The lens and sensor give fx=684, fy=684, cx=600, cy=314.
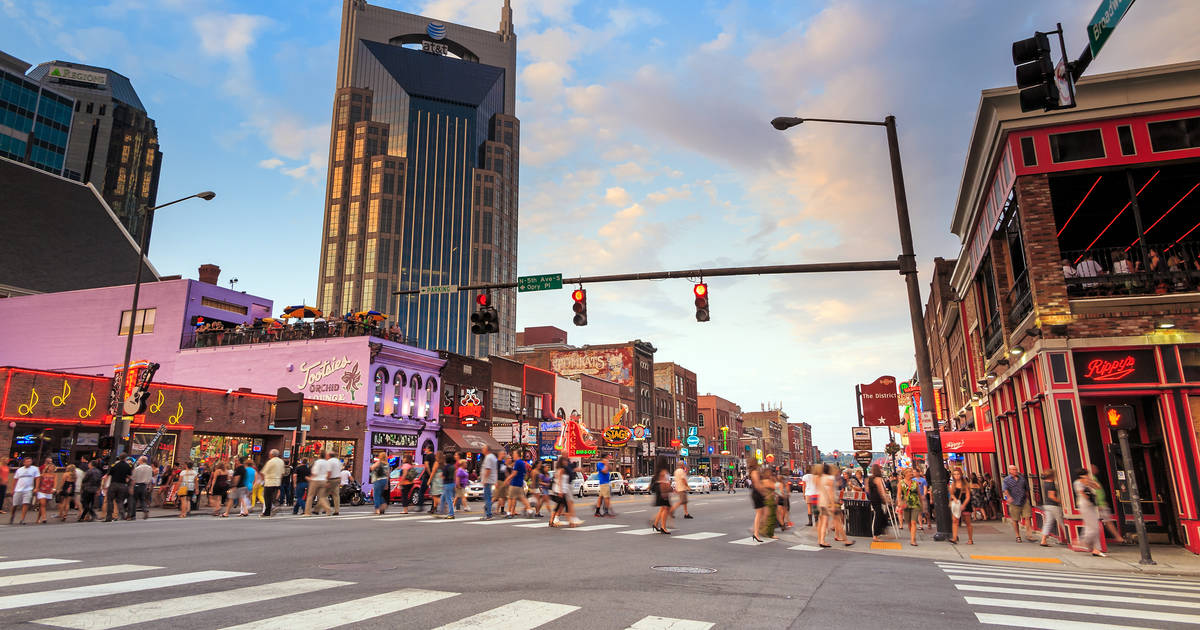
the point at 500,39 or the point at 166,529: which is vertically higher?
the point at 500,39

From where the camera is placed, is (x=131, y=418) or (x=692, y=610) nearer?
(x=692, y=610)

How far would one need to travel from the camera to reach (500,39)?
18900cm

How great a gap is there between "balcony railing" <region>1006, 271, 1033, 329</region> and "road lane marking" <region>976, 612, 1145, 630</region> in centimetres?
1252

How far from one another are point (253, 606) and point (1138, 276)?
18.7 metres

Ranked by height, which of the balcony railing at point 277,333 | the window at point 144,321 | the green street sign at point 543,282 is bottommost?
the green street sign at point 543,282

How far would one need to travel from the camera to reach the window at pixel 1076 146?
16125mm

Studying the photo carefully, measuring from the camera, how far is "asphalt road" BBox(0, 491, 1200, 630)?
19.1 feet

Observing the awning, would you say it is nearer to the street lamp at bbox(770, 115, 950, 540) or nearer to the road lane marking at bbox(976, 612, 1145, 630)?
the street lamp at bbox(770, 115, 950, 540)

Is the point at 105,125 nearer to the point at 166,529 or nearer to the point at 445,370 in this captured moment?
the point at 445,370

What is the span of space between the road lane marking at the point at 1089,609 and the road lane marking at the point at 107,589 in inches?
330

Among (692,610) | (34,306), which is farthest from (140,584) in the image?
(34,306)

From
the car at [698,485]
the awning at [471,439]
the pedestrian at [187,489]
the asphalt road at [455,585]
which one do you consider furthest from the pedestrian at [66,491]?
the car at [698,485]

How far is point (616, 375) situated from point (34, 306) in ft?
169

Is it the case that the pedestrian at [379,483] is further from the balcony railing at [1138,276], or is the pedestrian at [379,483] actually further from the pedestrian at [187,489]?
the balcony railing at [1138,276]
